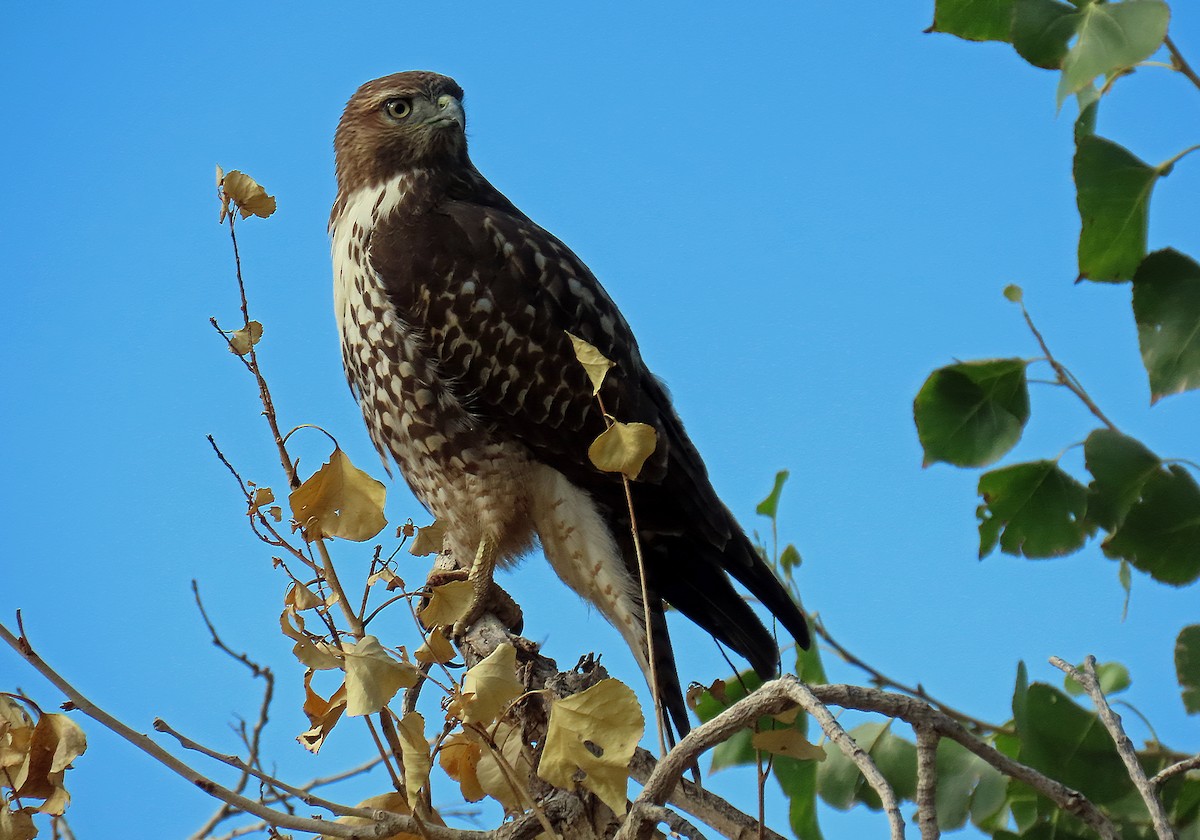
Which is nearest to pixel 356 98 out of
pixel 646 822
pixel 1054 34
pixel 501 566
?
pixel 501 566

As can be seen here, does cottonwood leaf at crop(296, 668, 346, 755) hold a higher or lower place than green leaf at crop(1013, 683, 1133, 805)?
higher

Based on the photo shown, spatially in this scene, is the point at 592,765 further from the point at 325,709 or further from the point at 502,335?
the point at 502,335

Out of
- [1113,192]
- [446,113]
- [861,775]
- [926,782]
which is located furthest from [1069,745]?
[446,113]

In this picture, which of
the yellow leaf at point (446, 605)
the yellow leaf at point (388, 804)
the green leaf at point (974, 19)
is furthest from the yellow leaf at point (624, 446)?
the green leaf at point (974, 19)

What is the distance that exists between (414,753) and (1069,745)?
1.07 metres

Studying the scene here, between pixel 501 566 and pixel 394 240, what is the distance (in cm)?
78

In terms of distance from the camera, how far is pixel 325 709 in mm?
1341

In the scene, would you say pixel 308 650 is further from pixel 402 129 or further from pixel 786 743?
pixel 402 129

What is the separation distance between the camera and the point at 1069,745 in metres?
1.83

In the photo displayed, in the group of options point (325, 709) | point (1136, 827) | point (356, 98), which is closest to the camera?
point (325, 709)

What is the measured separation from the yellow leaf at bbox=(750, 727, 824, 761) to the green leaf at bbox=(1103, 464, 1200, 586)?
2.64 ft

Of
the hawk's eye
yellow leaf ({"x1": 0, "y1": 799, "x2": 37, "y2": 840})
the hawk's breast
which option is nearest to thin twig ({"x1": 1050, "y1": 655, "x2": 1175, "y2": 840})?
yellow leaf ({"x1": 0, "y1": 799, "x2": 37, "y2": 840})

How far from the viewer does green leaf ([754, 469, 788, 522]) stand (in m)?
2.20

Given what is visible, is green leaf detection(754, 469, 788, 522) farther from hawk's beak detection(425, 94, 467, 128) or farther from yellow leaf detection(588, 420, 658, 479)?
hawk's beak detection(425, 94, 467, 128)
